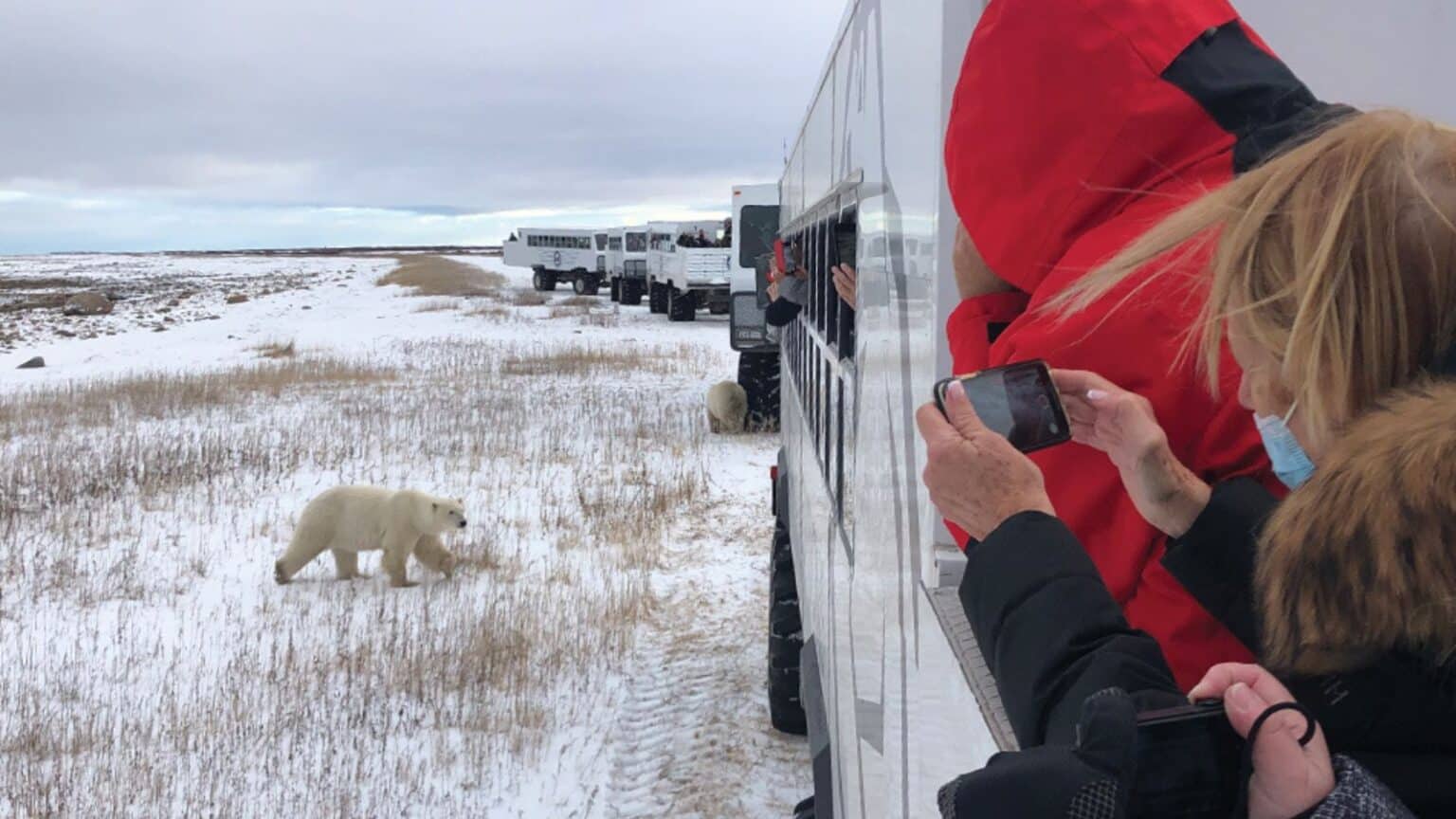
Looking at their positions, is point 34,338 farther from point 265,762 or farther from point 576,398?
point 265,762

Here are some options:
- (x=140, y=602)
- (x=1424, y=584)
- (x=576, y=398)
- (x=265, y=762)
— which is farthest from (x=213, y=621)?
(x=576, y=398)

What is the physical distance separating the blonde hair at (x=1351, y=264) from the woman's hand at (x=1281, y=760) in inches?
9.3

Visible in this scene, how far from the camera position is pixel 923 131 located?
147cm

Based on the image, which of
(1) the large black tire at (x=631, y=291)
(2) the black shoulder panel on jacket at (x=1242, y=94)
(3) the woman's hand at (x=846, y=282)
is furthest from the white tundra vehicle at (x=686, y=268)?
(2) the black shoulder panel on jacket at (x=1242, y=94)

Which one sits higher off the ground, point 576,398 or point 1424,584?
point 1424,584

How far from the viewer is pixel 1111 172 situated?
1.16m

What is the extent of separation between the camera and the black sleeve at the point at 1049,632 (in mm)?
822

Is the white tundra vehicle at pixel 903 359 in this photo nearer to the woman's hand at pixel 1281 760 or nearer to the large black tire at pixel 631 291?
the woman's hand at pixel 1281 760

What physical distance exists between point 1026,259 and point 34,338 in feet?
102

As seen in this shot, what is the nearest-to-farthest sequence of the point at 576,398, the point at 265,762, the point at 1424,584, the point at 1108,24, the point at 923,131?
1. the point at 1424,584
2. the point at 1108,24
3. the point at 923,131
4. the point at 265,762
5. the point at 576,398

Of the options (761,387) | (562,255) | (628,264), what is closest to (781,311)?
(761,387)

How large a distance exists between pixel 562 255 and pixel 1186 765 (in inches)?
1573

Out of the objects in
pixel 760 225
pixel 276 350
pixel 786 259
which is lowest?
pixel 276 350

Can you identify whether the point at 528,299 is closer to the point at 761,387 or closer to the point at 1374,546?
the point at 761,387
